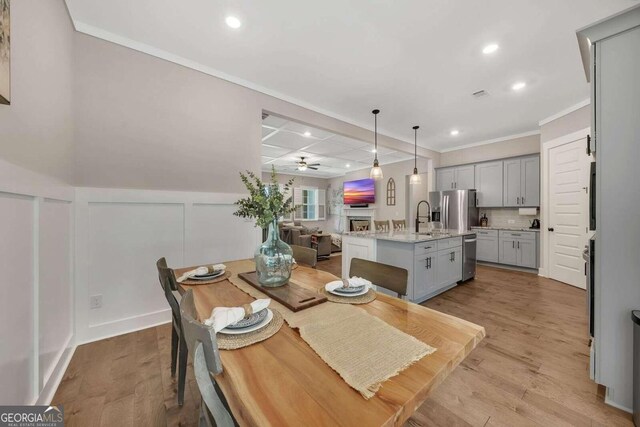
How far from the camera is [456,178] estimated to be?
5754mm

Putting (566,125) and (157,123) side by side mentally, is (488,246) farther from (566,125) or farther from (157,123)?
(157,123)

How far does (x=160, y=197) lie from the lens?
2.46 meters

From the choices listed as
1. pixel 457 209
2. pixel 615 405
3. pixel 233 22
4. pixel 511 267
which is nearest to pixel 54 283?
pixel 233 22

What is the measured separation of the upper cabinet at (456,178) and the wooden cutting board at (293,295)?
18.5 feet

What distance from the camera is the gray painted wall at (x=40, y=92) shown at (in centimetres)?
117

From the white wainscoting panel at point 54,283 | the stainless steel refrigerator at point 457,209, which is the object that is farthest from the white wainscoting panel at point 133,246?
the stainless steel refrigerator at point 457,209

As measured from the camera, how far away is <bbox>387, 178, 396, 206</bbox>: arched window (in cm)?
718

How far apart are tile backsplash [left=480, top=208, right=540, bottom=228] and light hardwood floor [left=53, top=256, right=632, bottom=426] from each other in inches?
116

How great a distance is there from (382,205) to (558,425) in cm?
644

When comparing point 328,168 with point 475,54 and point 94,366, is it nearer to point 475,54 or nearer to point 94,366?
point 475,54

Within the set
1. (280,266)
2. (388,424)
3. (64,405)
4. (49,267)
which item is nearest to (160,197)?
(49,267)

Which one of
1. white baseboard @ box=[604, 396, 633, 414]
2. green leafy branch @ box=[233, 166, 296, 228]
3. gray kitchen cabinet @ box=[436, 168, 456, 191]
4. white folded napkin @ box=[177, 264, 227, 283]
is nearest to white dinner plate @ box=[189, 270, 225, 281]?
white folded napkin @ box=[177, 264, 227, 283]

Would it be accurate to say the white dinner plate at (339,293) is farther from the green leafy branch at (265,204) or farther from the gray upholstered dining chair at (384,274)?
the green leafy branch at (265,204)

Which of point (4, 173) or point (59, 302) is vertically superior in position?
point (4, 173)
